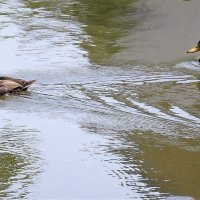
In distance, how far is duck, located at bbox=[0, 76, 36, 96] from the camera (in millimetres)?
8148

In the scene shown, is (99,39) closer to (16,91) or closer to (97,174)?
(16,91)

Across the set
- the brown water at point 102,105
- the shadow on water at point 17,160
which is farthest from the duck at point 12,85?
the shadow on water at point 17,160

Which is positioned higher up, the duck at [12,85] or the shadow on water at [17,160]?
the duck at [12,85]

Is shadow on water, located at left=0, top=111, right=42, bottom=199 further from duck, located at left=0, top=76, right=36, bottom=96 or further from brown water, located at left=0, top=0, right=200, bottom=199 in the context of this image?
duck, located at left=0, top=76, right=36, bottom=96

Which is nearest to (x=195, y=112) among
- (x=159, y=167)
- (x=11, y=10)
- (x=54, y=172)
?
(x=159, y=167)

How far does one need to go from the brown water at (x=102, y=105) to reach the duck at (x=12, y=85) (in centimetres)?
10

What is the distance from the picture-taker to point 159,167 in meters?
5.87

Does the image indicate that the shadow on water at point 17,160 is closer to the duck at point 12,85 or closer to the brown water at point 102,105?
the brown water at point 102,105

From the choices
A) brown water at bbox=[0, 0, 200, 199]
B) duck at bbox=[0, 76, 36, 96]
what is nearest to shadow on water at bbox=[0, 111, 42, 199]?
brown water at bbox=[0, 0, 200, 199]

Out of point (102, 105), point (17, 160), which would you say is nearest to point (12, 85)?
point (102, 105)

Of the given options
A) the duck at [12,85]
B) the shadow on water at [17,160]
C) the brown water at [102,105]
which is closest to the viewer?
the shadow on water at [17,160]

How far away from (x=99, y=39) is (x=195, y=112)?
425 centimetres

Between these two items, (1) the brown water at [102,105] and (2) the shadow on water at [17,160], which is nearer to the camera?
(2) the shadow on water at [17,160]

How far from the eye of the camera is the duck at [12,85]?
8.15 meters
